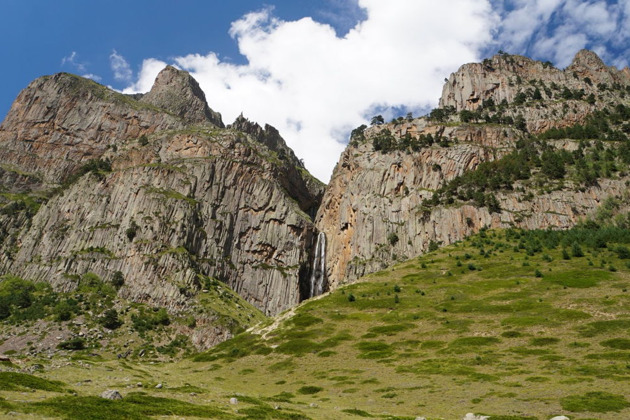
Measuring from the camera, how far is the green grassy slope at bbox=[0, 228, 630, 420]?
39.6 m

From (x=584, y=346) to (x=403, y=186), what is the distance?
440 ft

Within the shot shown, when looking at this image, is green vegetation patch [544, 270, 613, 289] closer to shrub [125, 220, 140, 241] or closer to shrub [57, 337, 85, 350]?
shrub [57, 337, 85, 350]

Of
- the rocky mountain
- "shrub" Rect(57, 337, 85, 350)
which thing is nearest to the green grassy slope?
the rocky mountain

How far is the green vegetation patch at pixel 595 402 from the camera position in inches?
1380

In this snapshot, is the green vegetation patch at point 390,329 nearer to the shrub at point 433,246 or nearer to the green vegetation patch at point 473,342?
the green vegetation patch at point 473,342

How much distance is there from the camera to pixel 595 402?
36.5 metres

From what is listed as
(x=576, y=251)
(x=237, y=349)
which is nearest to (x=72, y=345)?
(x=237, y=349)

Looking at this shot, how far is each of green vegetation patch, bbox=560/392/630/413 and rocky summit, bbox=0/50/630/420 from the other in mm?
269

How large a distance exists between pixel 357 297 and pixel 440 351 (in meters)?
44.0

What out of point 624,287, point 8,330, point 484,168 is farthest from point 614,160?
point 8,330

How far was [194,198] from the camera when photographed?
19450cm

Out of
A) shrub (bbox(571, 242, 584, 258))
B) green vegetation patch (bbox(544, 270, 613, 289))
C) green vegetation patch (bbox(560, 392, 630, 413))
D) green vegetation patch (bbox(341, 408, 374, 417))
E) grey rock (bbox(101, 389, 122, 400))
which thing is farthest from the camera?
shrub (bbox(571, 242, 584, 258))

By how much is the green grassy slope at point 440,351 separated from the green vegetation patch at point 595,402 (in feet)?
0.52

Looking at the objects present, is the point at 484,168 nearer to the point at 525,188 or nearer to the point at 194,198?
the point at 525,188
